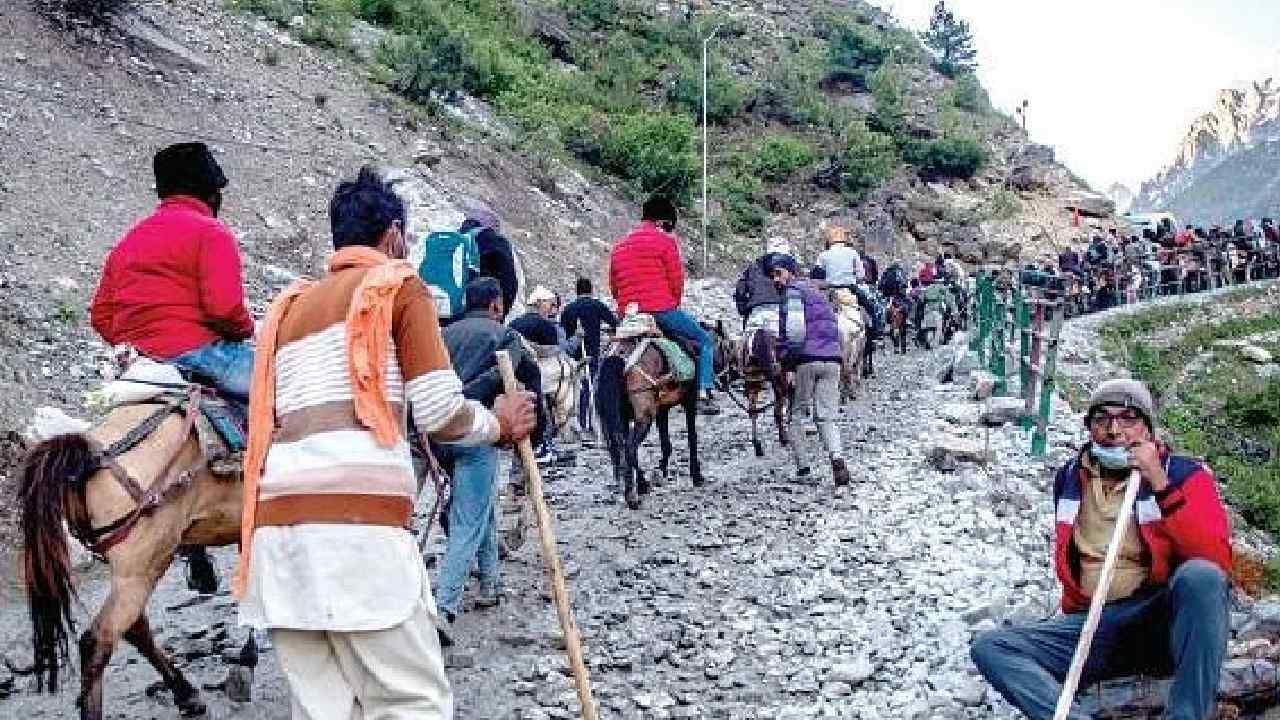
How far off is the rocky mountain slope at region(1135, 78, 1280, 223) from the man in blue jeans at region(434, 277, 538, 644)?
94913 mm

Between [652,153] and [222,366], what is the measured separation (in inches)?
967

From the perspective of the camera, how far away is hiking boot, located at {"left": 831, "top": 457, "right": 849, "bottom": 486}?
9.80m

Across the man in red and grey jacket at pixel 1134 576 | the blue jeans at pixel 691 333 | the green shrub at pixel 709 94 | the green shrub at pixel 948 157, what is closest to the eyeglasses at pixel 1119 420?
the man in red and grey jacket at pixel 1134 576

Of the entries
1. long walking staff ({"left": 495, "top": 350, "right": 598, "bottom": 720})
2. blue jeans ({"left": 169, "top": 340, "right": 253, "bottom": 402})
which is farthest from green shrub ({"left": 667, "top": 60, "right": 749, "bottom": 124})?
long walking staff ({"left": 495, "top": 350, "right": 598, "bottom": 720})

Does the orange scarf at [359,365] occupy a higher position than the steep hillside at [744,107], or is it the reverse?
the steep hillside at [744,107]

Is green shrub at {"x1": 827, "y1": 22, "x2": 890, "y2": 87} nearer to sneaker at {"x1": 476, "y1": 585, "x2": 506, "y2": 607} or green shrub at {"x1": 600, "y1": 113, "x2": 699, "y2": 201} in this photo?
green shrub at {"x1": 600, "y1": 113, "x2": 699, "y2": 201}

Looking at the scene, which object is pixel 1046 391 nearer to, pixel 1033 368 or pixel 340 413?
pixel 1033 368

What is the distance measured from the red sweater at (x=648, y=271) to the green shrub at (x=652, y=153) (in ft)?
62.7

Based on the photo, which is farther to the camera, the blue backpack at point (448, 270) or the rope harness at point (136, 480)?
the blue backpack at point (448, 270)

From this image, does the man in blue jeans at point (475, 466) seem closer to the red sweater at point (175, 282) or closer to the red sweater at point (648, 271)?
the red sweater at point (175, 282)

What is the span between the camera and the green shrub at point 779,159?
3591cm

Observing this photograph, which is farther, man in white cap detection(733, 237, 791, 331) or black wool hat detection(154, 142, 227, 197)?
man in white cap detection(733, 237, 791, 331)

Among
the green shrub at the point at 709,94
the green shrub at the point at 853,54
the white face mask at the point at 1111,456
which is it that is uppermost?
the green shrub at the point at 853,54

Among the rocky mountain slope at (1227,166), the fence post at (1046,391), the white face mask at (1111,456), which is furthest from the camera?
the rocky mountain slope at (1227,166)
